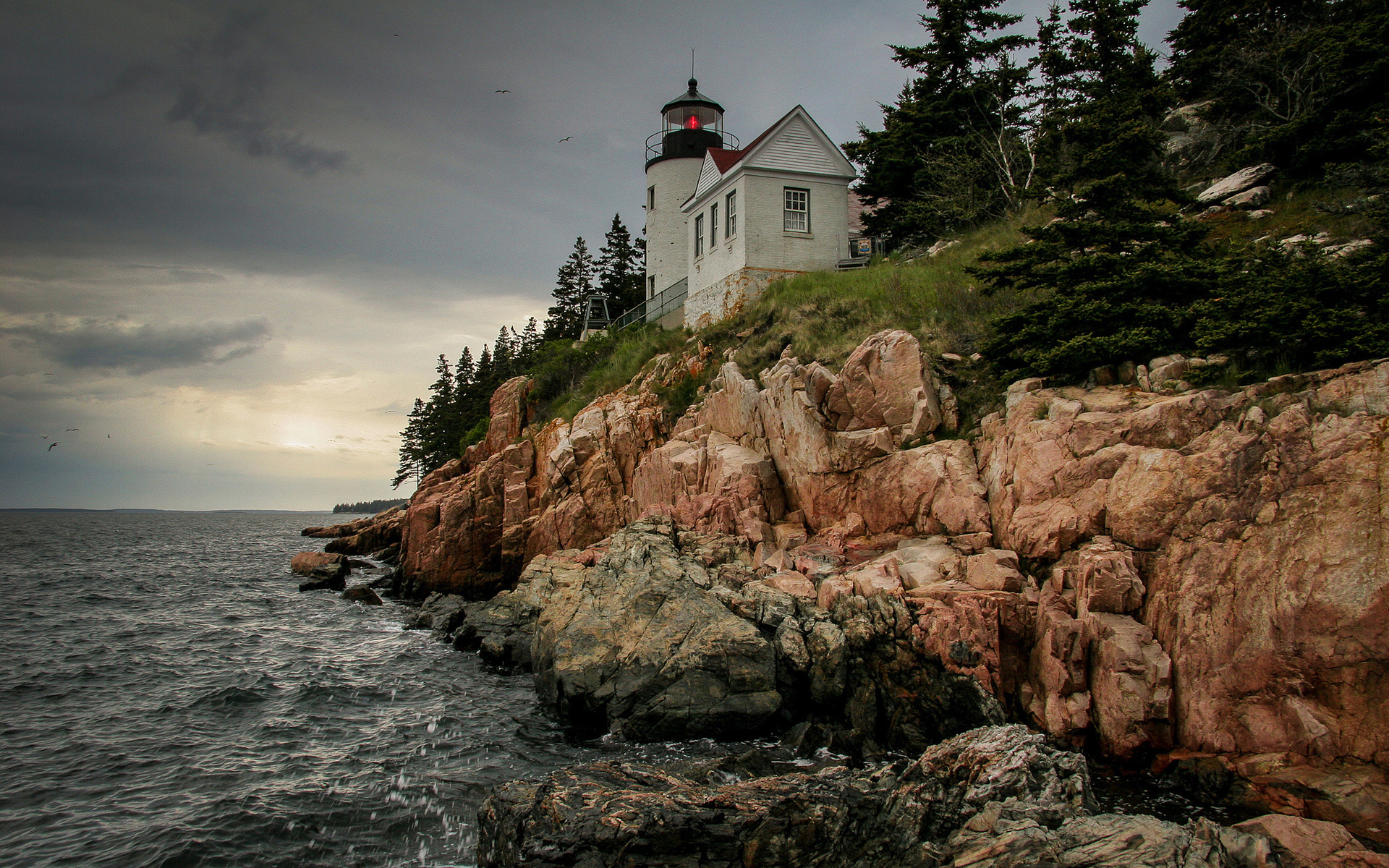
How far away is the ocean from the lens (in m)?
8.88

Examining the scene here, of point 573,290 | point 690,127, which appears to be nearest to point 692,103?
point 690,127

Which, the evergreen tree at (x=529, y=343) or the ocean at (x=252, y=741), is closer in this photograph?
the ocean at (x=252, y=741)

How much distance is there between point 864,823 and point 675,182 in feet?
119

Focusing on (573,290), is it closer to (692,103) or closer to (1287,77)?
(692,103)

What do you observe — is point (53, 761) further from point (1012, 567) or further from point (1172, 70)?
point (1172, 70)

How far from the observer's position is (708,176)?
1246 inches

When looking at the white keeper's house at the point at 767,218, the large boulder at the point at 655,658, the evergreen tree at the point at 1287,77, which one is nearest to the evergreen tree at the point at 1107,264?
the evergreen tree at the point at 1287,77

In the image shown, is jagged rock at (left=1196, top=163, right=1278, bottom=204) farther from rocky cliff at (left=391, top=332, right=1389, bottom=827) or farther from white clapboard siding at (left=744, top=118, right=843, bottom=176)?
white clapboard siding at (left=744, top=118, right=843, bottom=176)

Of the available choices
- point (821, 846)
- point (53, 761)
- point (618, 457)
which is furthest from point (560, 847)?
point (618, 457)

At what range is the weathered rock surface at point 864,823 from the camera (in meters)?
6.43

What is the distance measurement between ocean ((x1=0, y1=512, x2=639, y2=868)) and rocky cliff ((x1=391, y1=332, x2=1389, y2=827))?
5750 mm

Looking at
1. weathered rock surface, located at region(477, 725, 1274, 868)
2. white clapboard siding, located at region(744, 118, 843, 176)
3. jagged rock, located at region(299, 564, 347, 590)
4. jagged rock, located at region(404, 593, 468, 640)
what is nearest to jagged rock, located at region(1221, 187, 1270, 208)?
white clapboard siding, located at region(744, 118, 843, 176)

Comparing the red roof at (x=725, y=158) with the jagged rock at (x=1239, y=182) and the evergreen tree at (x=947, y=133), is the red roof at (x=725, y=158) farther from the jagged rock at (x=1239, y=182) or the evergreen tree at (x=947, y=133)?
the jagged rock at (x=1239, y=182)

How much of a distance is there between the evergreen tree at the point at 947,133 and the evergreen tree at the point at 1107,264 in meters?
10.7
